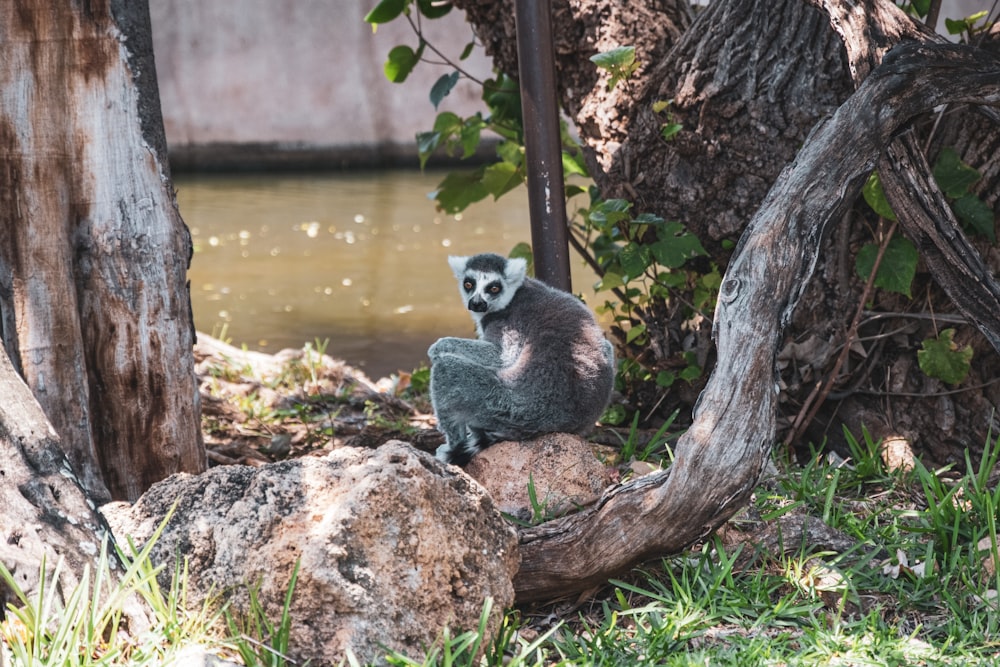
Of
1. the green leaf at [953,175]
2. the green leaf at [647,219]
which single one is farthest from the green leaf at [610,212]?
the green leaf at [953,175]

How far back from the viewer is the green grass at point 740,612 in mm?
2047

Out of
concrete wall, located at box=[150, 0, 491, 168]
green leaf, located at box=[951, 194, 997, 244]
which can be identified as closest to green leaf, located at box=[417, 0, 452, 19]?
green leaf, located at box=[951, 194, 997, 244]

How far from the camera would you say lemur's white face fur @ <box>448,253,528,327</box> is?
358cm

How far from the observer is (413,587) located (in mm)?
2168

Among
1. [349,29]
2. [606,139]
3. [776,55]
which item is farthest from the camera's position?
[349,29]

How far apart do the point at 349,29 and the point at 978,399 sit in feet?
39.5

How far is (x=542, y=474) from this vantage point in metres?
3.16

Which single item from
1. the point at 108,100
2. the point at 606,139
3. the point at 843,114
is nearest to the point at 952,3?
the point at 606,139

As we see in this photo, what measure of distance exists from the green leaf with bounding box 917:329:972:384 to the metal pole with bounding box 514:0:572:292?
1313mm

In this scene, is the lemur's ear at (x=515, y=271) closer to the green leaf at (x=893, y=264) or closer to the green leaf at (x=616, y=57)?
the green leaf at (x=616, y=57)

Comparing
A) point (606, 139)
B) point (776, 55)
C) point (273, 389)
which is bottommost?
point (273, 389)

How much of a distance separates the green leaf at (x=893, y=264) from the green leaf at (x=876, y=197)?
0.47 ft

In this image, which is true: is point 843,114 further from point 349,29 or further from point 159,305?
point 349,29

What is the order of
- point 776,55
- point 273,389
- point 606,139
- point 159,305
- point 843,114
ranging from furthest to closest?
point 273,389
point 606,139
point 776,55
point 159,305
point 843,114
